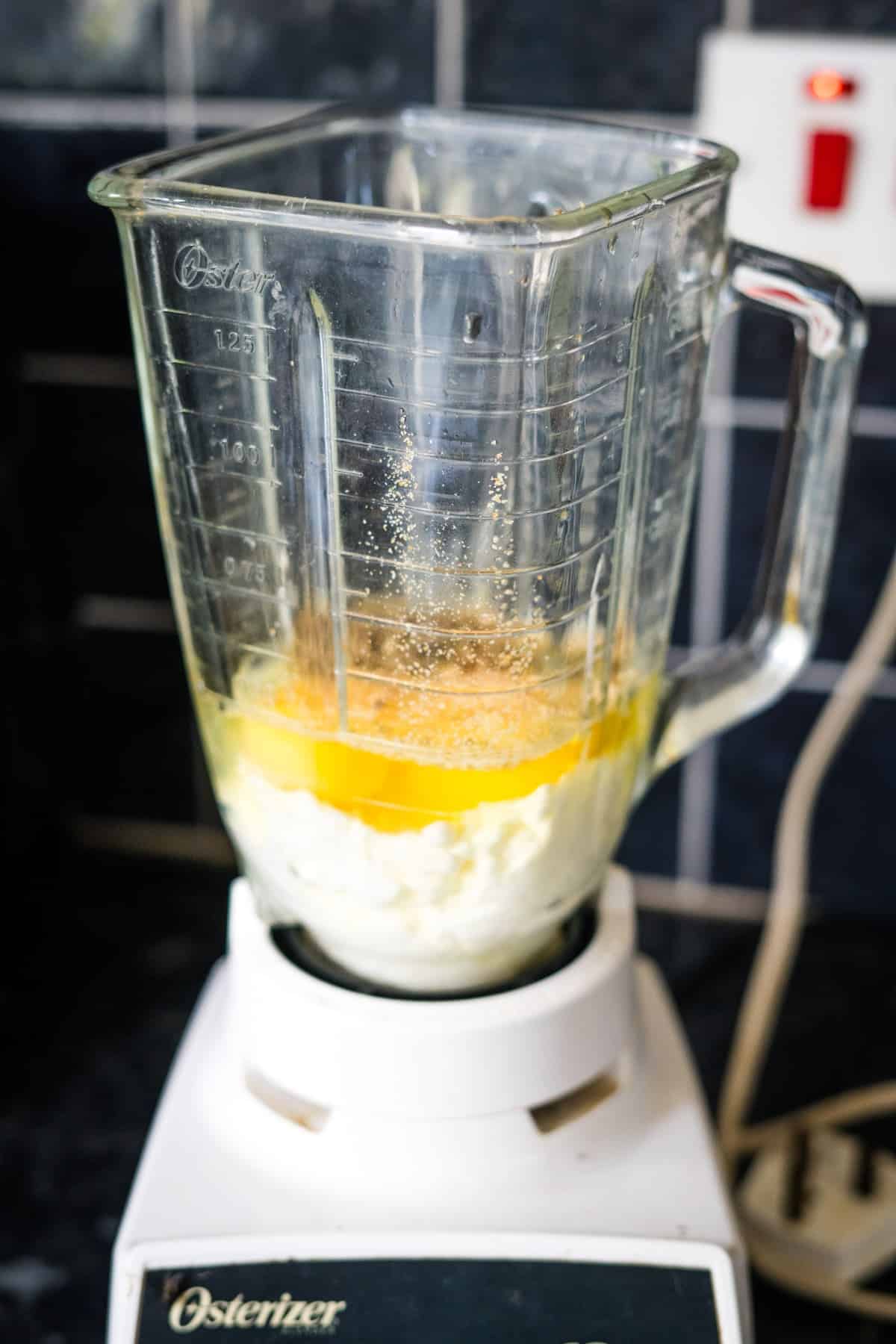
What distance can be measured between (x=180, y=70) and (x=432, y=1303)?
63 cm

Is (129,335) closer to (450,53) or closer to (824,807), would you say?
(450,53)

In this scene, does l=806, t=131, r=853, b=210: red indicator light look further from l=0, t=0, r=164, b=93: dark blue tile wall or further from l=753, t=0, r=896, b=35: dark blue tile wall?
l=0, t=0, r=164, b=93: dark blue tile wall

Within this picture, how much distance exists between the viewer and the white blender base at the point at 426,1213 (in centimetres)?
51

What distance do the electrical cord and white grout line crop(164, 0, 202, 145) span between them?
460mm

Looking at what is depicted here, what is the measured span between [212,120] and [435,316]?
1.28 ft

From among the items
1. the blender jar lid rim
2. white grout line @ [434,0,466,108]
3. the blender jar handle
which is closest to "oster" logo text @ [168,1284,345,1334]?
the blender jar handle

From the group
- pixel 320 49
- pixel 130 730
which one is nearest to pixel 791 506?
pixel 320 49

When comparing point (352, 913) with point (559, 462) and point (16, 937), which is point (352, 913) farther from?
point (16, 937)

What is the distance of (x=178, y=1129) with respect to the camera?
577 mm

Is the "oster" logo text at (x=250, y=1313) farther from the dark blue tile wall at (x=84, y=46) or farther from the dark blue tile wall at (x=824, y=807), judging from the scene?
the dark blue tile wall at (x=84, y=46)

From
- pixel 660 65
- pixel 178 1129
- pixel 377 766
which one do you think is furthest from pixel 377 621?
pixel 660 65

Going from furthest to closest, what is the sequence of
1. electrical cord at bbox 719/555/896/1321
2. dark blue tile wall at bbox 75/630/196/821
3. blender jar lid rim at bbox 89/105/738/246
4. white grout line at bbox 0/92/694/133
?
dark blue tile wall at bbox 75/630/196/821, white grout line at bbox 0/92/694/133, electrical cord at bbox 719/555/896/1321, blender jar lid rim at bbox 89/105/738/246

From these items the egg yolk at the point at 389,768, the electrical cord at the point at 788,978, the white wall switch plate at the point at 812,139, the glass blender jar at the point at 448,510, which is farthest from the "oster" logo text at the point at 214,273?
the electrical cord at the point at 788,978

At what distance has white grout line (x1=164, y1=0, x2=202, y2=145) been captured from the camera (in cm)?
79
